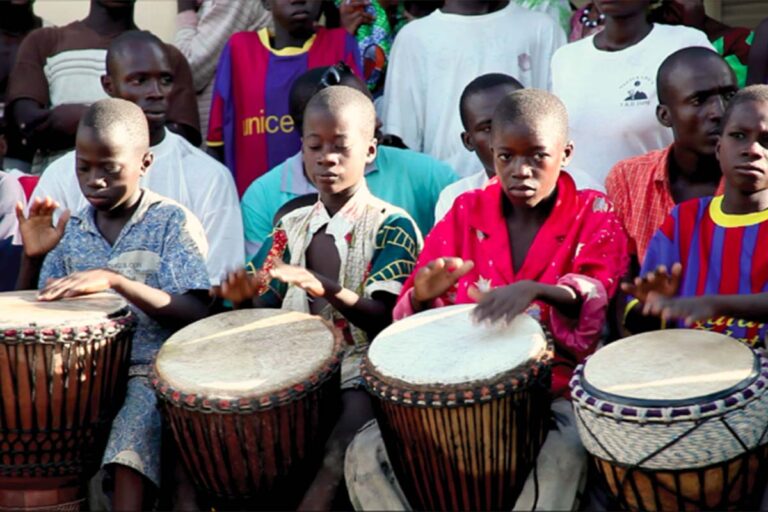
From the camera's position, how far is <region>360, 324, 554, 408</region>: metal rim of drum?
331 cm

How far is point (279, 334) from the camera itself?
12.5ft

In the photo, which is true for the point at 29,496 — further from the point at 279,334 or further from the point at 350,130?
the point at 350,130

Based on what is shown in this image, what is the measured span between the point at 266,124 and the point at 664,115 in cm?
195

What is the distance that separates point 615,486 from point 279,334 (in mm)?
1155

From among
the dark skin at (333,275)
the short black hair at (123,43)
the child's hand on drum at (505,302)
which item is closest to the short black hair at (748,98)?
the child's hand on drum at (505,302)

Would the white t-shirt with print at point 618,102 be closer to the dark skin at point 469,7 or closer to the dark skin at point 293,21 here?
the dark skin at point 469,7

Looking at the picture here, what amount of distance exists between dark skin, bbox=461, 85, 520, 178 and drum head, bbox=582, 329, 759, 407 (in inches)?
58.1

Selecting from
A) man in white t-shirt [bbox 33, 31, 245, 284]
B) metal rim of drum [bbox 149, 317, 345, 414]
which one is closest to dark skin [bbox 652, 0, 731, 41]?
man in white t-shirt [bbox 33, 31, 245, 284]

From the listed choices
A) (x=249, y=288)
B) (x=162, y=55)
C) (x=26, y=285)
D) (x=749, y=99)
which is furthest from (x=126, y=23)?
(x=749, y=99)

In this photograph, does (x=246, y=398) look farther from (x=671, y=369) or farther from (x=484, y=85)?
(x=484, y=85)

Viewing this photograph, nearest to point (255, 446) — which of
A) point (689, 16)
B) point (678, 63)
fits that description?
point (678, 63)

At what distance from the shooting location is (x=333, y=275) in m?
4.18

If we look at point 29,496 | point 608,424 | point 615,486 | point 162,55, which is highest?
point 162,55

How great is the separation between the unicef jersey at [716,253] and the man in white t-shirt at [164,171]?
186 cm
